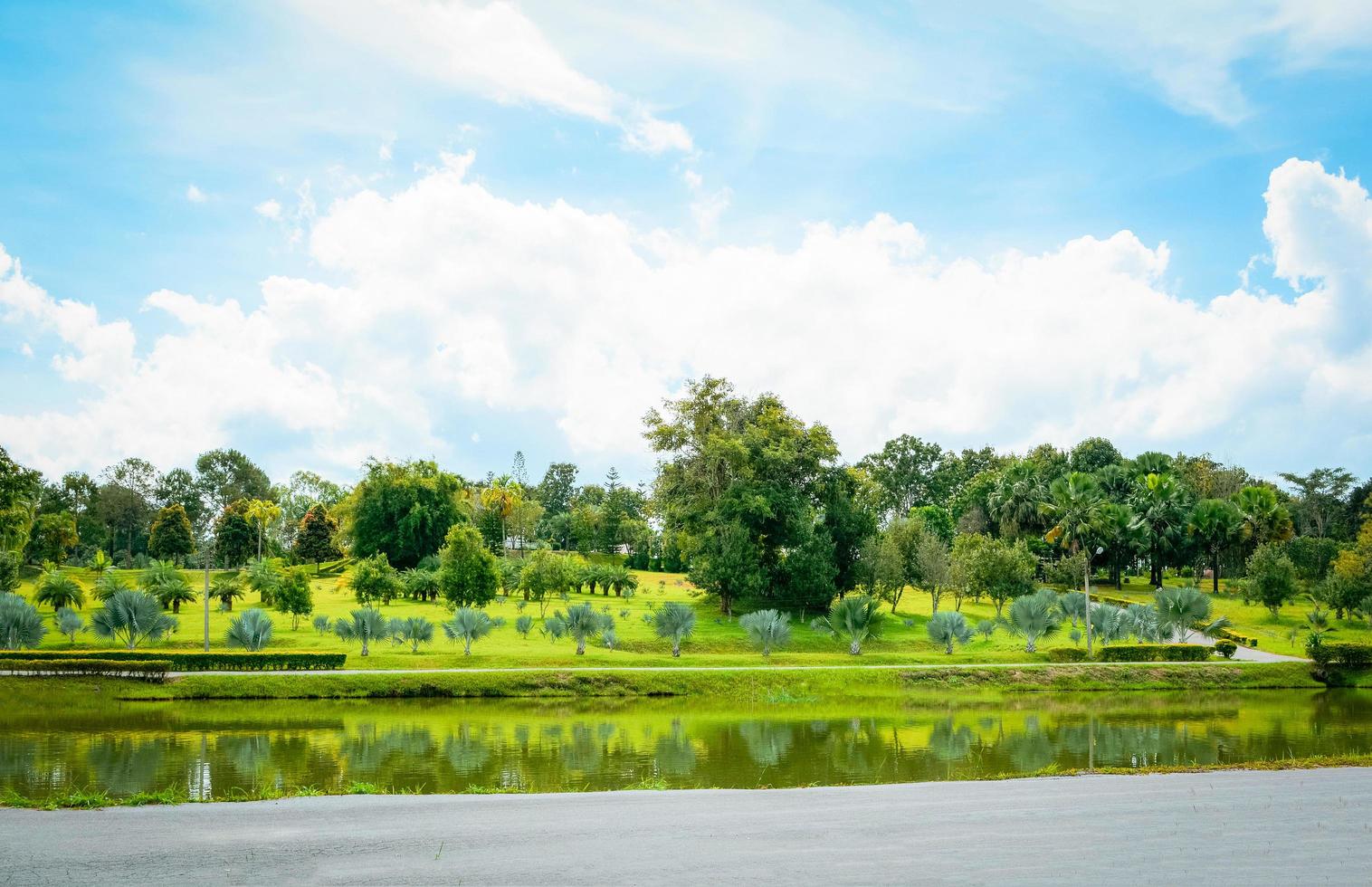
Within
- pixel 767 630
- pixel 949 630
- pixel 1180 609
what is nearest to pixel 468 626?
pixel 767 630

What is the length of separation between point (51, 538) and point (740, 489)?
5894 centimetres

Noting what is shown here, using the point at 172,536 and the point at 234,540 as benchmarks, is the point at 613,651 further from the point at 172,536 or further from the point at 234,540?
the point at 172,536

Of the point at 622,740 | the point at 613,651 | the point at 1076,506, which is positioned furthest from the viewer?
the point at 1076,506

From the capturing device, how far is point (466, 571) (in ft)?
145

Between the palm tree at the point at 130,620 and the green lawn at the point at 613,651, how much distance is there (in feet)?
2.63

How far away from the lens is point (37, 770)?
18.7 m

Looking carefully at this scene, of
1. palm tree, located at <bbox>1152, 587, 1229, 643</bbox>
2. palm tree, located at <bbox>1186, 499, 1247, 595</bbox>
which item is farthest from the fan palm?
palm tree, located at <bbox>1186, 499, 1247, 595</bbox>

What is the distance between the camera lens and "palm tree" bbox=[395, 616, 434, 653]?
127 ft

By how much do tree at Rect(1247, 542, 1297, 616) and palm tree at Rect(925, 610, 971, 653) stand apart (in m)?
24.5

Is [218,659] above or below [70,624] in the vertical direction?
below

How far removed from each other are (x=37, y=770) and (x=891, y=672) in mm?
27117

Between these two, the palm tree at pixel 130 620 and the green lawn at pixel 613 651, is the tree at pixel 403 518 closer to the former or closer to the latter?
the green lawn at pixel 613 651

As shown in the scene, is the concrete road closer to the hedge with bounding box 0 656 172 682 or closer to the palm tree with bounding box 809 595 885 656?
the hedge with bounding box 0 656 172 682

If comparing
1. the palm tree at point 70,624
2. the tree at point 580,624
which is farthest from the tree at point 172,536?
the tree at point 580,624
